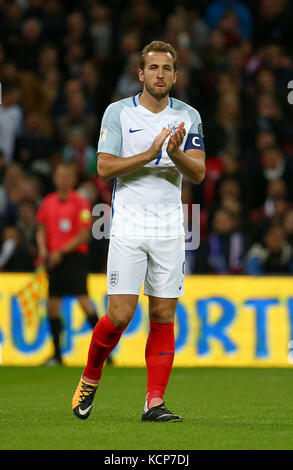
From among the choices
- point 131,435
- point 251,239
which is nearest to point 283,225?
point 251,239

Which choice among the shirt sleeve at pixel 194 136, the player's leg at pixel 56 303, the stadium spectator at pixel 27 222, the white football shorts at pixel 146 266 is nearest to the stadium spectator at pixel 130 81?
the stadium spectator at pixel 27 222

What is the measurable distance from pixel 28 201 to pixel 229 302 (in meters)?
2.88

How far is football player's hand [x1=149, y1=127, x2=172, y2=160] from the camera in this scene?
5859mm

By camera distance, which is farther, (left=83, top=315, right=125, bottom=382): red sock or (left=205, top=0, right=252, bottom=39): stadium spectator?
(left=205, top=0, right=252, bottom=39): stadium spectator

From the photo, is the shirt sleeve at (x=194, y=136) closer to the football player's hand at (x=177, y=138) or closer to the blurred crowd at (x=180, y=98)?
the football player's hand at (x=177, y=138)

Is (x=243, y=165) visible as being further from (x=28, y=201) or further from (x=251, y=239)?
(x=28, y=201)

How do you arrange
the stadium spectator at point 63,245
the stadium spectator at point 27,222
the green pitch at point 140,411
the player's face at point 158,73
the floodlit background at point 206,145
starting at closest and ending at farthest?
the green pitch at point 140,411 → the player's face at point 158,73 → the stadium spectator at point 63,245 → the floodlit background at point 206,145 → the stadium spectator at point 27,222

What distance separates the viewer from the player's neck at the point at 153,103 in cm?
628

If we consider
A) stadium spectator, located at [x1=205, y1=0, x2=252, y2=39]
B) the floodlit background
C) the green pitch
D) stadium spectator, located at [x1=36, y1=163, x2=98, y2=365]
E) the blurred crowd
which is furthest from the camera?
stadium spectator, located at [x1=205, y1=0, x2=252, y2=39]

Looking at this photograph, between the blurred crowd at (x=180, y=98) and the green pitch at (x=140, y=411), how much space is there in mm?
2202

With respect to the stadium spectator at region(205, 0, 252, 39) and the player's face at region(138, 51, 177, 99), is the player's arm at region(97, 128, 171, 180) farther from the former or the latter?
the stadium spectator at region(205, 0, 252, 39)

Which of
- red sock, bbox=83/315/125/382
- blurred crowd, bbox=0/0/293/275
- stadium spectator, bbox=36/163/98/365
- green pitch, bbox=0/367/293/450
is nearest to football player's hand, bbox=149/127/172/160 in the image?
red sock, bbox=83/315/125/382

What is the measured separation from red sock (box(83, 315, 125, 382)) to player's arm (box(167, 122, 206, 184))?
971 mm

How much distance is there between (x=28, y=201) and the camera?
12.8 m
